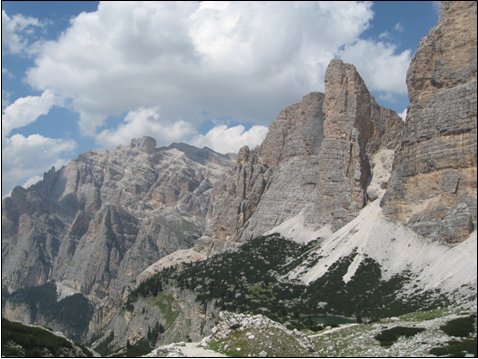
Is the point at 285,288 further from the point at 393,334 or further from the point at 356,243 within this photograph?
the point at 393,334

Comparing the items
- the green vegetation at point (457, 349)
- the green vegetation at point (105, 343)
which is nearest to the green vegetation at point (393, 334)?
the green vegetation at point (457, 349)

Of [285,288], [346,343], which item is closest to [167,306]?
[285,288]

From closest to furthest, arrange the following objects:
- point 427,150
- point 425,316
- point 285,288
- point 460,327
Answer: point 460,327
point 425,316
point 427,150
point 285,288

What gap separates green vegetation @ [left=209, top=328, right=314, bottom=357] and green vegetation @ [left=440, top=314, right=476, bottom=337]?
9703 millimetres

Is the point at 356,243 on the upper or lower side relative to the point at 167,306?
→ upper

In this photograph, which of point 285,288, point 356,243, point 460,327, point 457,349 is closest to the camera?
point 457,349

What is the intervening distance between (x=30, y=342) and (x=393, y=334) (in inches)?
1081

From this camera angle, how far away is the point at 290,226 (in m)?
194

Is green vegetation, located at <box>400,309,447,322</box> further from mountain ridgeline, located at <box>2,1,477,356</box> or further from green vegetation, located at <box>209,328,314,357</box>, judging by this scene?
green vegetation, located at <box>209,328,314,357</box>

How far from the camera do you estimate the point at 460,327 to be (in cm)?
→ 3900

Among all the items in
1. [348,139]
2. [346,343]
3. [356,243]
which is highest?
[348,139]

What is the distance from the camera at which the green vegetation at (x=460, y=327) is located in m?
36.4

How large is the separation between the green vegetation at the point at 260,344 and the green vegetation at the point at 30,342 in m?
10.9

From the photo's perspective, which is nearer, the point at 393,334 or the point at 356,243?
the point at 393,334
